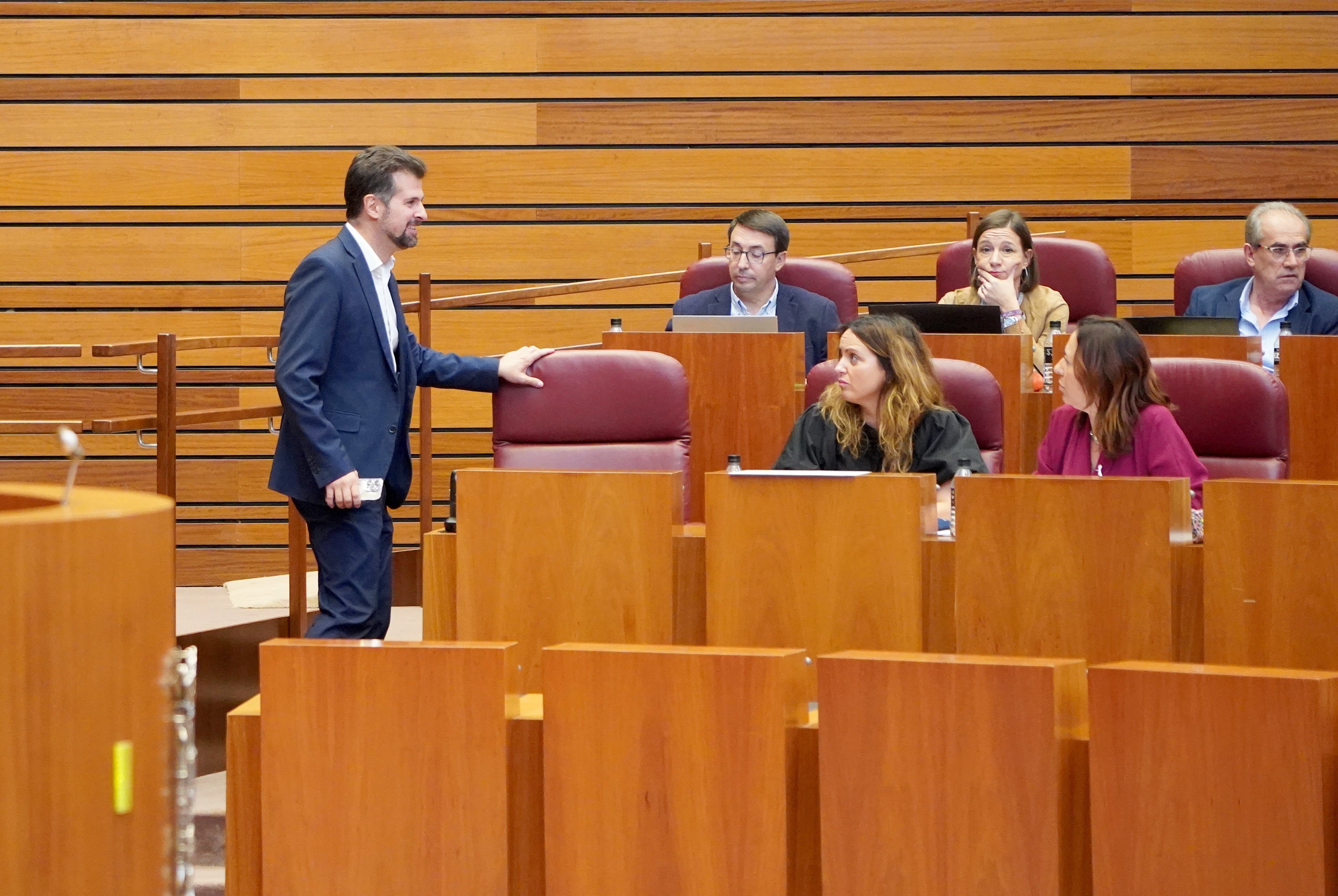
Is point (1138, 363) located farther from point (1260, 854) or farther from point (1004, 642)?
point (1260, 854)

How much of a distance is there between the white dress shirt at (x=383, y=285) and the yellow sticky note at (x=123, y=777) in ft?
4.47

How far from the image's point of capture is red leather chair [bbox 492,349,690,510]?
232 centimetres

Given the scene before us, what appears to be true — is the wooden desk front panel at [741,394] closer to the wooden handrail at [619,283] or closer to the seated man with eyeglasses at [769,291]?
the seated man with eyeglasses at [769,291]

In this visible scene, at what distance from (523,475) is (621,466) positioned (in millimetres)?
483

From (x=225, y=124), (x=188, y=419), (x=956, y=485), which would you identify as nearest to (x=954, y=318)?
(x=956, y=485)

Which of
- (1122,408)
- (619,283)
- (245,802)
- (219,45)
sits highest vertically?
(219,45)

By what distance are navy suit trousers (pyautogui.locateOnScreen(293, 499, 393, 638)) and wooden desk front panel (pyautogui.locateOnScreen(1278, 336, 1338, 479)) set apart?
4.52 ft

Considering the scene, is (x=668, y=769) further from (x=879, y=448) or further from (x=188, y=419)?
(x=188, y=419)

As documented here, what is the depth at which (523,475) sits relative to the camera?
1.85m

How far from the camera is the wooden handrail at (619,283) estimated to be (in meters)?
3.53

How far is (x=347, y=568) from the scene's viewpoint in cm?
211

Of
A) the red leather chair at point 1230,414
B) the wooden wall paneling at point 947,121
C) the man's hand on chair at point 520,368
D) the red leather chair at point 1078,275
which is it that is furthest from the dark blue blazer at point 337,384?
the wooden wall paneling at point 947,121

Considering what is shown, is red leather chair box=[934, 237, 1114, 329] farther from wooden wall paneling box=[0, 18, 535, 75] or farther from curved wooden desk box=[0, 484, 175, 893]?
curved wooden desk box=[0, 484, 175, 893]

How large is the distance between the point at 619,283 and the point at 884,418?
150 centimetres
